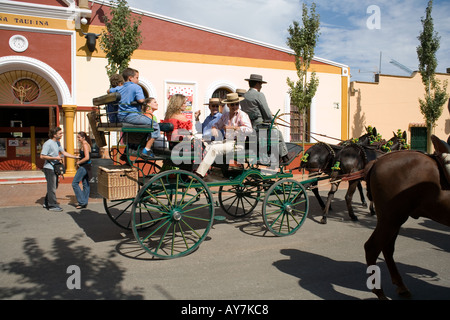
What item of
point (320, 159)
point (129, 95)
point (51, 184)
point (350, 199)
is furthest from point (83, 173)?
point (350, 199)

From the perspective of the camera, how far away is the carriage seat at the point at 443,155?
3.54 meters

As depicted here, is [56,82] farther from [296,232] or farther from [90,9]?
[296,232]

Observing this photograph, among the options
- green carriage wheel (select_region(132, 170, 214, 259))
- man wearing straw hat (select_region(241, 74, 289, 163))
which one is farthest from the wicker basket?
man wearing straw hat (select_region(241, 74, 289, 163))

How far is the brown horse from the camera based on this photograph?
3.62 m

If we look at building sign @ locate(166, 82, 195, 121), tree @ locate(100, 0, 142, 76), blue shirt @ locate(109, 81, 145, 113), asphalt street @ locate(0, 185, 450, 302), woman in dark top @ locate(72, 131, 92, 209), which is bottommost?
asphalt street @ locate(0, 185, 450, 302)

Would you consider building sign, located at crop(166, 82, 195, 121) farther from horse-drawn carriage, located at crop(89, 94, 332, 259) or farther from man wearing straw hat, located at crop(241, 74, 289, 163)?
horse-drawn carriage, located at crop(89, 94, 332, 259)

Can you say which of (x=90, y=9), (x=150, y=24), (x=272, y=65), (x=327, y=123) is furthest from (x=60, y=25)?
(x=327, y=123)

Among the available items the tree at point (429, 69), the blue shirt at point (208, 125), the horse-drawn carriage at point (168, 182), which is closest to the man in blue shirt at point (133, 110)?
the horse-drawn carriage at point (168, 182)

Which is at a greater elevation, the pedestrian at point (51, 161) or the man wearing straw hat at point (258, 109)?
the man wearing straw hat at point (258, 109)

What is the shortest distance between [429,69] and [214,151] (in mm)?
16617

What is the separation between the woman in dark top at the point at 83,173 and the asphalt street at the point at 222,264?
1304 mm

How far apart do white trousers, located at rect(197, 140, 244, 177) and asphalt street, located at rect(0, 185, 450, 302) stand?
48.7 inches

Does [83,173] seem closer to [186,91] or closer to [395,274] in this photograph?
[395,274]

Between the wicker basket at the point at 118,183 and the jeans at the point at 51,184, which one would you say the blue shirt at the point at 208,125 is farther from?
the jeans at the point at 51,184
